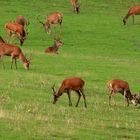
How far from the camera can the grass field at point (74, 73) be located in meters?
17.6

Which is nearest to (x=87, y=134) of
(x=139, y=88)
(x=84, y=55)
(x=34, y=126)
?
(x=34, y=126)

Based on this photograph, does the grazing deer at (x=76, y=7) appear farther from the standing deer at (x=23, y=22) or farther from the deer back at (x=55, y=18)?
the standing deer at (x=23, y=22)

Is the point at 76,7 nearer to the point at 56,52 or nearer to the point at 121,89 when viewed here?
the point at 56,52

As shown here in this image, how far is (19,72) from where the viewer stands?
1182 inches

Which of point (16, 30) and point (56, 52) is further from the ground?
point (16, 30)

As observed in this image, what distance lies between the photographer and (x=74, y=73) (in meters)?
31.4

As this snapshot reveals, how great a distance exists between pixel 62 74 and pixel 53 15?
679 inches

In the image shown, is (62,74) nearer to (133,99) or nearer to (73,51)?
(133,99)

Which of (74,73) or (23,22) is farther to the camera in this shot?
(23,22)

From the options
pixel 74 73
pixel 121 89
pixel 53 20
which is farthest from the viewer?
pixel 53 20

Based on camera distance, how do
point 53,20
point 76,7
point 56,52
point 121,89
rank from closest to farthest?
point 121,89, point 56,52, point 53,20, point 76,7

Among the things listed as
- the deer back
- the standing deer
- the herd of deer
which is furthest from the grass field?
the deer back

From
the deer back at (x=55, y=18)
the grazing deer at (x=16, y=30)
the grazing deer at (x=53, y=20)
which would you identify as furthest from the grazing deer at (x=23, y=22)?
the grazing deer at (x=16, y=30)

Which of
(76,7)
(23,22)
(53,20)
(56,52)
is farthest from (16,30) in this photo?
(76,7)
